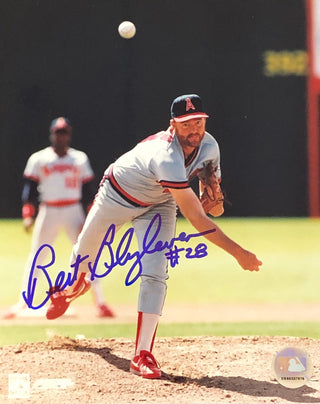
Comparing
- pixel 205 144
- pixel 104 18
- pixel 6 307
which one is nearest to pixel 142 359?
pixel 205 144

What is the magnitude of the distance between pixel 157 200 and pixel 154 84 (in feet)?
35.0

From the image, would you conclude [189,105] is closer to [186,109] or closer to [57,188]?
[186,109]

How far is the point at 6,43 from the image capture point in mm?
14445

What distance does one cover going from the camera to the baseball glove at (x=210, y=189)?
413 centimetres

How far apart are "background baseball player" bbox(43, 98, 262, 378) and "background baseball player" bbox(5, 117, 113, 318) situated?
242 centimetres

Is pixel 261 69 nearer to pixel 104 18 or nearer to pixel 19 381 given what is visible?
pixel 104 18

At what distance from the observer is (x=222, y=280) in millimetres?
9398

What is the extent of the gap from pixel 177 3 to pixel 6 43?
3500 mm

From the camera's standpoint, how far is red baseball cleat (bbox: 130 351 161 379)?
3.95 meters

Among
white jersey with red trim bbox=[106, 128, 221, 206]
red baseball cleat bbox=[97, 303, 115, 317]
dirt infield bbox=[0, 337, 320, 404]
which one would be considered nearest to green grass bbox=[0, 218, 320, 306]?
red baseball cleat bbox=[97, 303, 115, 317]

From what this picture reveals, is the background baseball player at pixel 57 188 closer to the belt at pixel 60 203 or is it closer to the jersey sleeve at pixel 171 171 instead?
the belt at pixel 60 203

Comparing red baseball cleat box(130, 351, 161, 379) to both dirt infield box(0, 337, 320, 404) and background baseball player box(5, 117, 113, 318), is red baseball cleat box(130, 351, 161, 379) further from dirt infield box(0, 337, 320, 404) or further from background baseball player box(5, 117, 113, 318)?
background baseball player box(5, 117, 113, 318)

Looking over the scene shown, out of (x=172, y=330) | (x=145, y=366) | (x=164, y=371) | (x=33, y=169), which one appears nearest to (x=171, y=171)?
(x=145, y=366)

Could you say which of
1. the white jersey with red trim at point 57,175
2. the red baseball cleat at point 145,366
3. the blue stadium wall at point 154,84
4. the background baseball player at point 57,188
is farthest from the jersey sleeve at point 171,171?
the blue stadium wall at point 154,84
